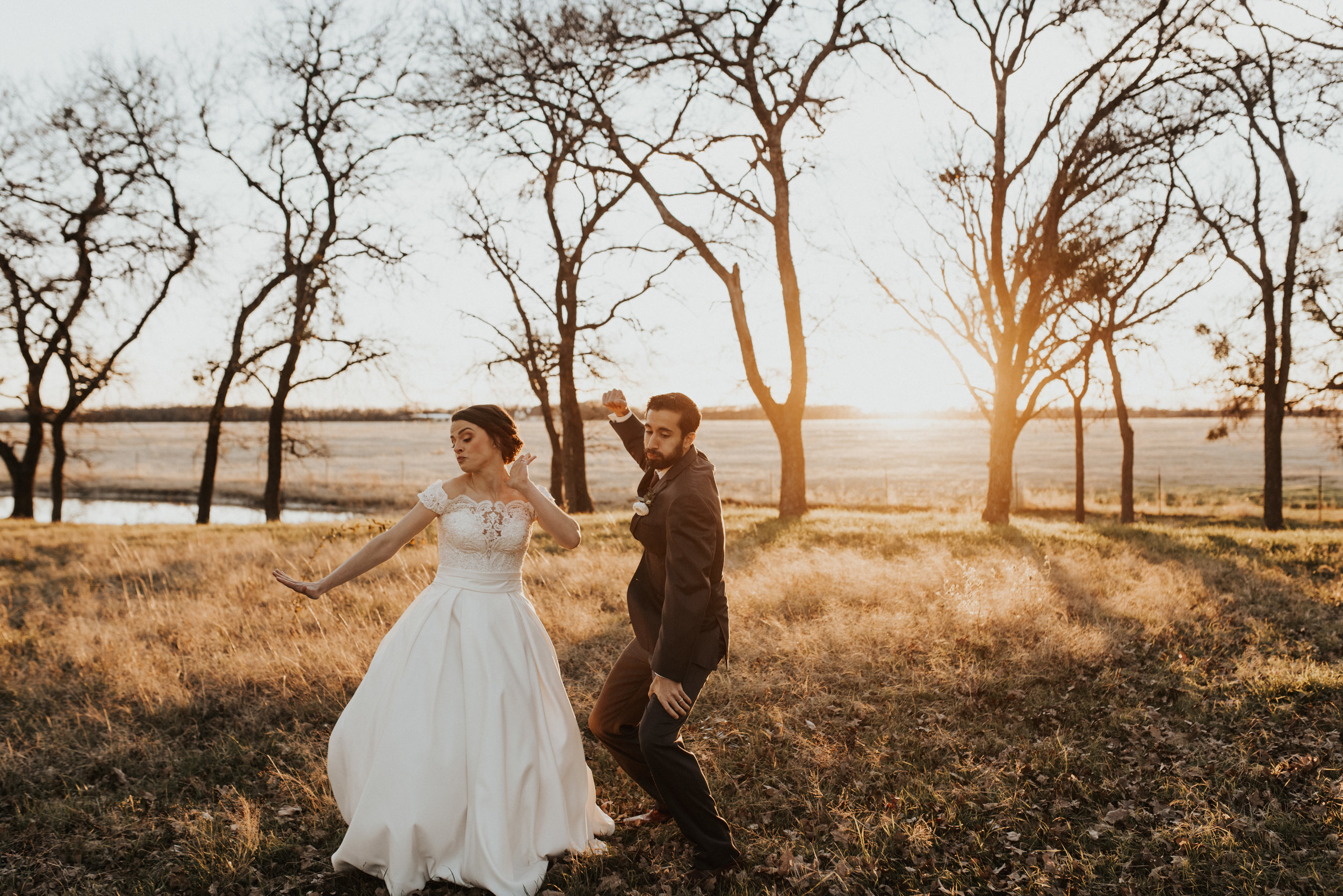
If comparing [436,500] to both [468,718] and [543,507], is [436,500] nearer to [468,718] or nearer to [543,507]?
[543,507]

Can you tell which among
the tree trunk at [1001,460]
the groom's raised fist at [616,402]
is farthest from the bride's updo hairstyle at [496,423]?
the tree trunk at [1001,460]

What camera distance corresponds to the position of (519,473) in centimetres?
399

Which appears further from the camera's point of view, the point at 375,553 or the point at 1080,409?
the point at 1080,409

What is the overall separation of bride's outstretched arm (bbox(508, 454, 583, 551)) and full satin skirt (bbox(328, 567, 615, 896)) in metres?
0.41

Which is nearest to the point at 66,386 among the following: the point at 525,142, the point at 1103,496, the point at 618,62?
the point at 525,142

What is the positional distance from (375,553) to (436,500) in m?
0.40

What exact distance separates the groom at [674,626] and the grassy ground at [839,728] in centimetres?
65

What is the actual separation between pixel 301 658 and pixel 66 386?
69.4 feet

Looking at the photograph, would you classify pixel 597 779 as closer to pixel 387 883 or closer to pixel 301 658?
pixel 387 883

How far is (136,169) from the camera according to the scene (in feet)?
69.0

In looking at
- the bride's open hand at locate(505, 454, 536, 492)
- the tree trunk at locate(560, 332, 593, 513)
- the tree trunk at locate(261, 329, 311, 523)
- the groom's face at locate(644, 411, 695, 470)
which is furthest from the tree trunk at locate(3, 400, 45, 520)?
the groom's face at locate(644, 411, 695, 470)

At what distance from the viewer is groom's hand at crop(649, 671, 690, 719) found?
11.8 feet

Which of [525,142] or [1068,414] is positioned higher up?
[525,142]

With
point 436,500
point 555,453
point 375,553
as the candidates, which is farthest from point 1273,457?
point 375,553
